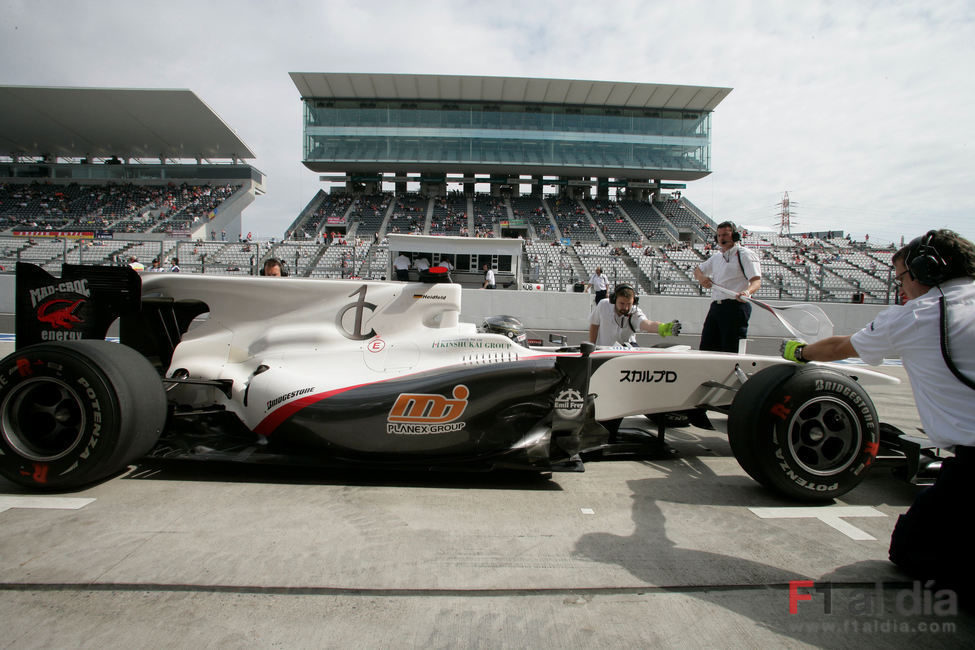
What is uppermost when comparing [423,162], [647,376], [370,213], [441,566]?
[423,162]

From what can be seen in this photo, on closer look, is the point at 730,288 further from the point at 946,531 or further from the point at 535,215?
the point at 535,215

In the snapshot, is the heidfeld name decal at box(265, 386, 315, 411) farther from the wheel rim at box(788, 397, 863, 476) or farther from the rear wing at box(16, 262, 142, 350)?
the wheel rim at box(788, 397, 863, 476)

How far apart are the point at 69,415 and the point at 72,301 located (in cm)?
97

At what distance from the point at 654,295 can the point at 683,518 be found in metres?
12.1

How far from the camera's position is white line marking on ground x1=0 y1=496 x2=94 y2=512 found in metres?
2.41

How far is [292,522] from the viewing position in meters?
2.32

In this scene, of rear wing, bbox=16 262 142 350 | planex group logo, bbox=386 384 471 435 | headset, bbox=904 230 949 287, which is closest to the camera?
headset, bbox=904 230 949 287

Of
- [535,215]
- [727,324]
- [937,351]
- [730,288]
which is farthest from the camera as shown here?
[535,215]

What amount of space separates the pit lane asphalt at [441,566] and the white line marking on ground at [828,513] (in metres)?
0.01

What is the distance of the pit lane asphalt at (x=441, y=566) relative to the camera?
1672 millimetres

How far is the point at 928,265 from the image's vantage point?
1.96 metres

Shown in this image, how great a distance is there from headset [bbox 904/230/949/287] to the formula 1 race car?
2.74ft

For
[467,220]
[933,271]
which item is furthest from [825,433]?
[467,220]

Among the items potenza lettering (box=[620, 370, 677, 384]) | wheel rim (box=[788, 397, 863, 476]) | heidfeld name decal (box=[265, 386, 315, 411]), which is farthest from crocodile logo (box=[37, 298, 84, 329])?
wheel rim (box=[788, 397, 863, 476])
